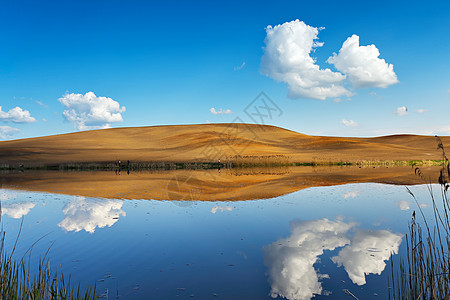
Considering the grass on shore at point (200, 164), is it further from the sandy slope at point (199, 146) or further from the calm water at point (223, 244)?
the calm water at point (223, 244)

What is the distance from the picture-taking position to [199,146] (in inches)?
3110

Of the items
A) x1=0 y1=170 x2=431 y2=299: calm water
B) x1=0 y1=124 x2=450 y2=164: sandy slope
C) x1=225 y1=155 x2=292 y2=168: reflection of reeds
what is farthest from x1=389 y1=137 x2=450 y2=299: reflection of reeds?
x1=0 y1=124 x2=450 y2=164: sandy slope

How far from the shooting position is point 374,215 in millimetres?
14258

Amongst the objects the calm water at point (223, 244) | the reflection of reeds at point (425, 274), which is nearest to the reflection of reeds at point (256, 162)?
the calm water at point (223, 244)

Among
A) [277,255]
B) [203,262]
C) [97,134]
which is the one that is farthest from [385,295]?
[97,134]

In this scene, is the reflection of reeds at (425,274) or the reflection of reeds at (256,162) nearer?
the reflection of reeds at (425,274)

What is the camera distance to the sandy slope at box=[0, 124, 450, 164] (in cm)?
6450

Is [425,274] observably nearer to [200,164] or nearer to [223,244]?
[223,244]

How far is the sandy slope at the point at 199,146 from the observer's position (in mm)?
64500

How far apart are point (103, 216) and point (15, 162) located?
54971 millimetres

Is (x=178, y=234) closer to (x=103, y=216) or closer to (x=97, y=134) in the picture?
(x=103, y=216)

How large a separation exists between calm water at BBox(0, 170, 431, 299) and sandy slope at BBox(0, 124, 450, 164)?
136ft

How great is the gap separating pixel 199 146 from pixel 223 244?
69070mm

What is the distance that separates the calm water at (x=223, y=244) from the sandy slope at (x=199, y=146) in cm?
4156
